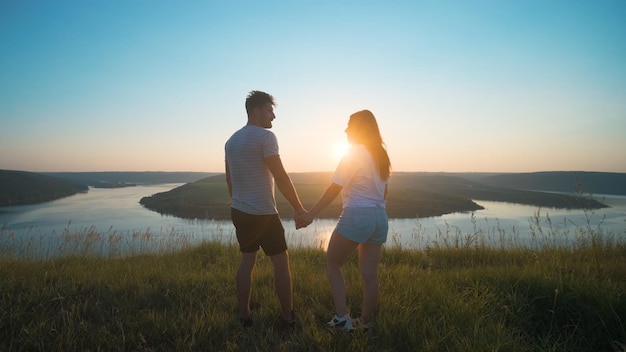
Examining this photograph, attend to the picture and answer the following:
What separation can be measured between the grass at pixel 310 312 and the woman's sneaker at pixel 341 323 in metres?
0.08

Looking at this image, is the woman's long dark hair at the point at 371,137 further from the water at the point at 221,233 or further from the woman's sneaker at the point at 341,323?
the water at the point at 221,233

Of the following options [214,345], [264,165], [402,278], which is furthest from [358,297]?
[264,165]

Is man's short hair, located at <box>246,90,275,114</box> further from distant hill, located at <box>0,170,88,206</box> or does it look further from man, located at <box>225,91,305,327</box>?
distant hill, located at <box>0,170,88,206</box>

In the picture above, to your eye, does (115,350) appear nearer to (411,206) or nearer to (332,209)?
(332,209)

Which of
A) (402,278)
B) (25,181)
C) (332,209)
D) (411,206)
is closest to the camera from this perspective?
(402,278)

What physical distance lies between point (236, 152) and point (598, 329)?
3933mm

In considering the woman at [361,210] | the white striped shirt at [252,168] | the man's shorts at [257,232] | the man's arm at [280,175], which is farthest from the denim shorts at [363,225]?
the white striped shirt at [252,168]

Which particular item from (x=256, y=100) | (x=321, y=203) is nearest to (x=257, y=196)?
(x=321, y=203)

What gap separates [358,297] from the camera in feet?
12.6

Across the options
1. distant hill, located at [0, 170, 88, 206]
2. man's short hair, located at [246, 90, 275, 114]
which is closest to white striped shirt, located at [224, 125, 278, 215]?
man's short hair, located at [246, 90, 275, 114]

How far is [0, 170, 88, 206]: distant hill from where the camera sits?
294 feet

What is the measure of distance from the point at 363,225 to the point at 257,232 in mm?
1085

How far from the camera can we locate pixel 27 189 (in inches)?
4040

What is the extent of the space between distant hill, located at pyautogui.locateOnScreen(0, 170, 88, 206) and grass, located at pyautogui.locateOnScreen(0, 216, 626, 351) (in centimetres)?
10917
